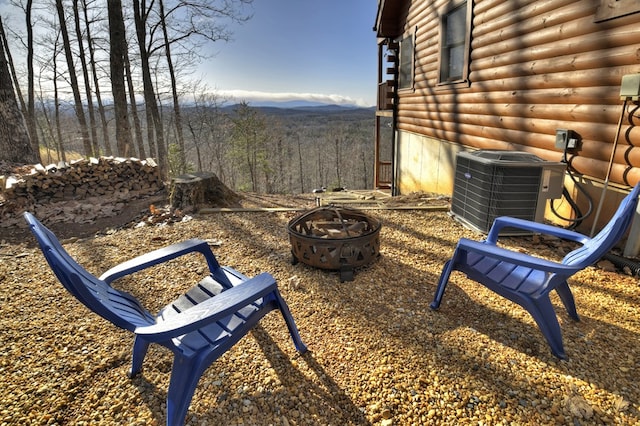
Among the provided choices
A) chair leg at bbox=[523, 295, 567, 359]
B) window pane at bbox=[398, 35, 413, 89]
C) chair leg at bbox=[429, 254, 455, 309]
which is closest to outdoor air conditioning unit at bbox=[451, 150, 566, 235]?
chair leg at bbox=[429, 254, 455, 309]

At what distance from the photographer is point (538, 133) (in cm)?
430

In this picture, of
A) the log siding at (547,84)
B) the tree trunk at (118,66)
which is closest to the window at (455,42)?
the log siding at (547,84)

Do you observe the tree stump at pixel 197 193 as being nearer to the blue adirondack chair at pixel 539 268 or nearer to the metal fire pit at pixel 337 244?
Answer: the metal fire pit at pixel 337 244

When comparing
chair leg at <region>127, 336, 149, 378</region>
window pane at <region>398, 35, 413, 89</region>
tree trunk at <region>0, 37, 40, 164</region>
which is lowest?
chair leg at <region>127, 336, 149, 378</region>

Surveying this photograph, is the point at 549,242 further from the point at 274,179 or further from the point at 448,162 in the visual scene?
the point at 274,179

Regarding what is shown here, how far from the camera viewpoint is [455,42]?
639 centimetres

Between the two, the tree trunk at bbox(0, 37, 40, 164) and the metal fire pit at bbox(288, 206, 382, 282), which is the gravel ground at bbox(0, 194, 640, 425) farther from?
the tree trunk at bbox(0, 37, 40, 164)

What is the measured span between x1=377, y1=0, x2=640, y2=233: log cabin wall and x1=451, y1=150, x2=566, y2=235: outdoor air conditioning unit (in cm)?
47

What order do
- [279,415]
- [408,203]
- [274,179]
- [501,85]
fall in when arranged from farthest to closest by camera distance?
1. [274,179]
2. [408,203]
3. [501,85]
4. [279,415]

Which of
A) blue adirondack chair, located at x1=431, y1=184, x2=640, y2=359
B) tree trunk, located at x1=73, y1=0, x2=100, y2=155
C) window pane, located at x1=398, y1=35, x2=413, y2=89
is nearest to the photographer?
blue adirondack chair, located at x1=431, y1=184, x2=640, y2=359

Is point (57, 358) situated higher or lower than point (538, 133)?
lower

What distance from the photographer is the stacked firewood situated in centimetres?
591

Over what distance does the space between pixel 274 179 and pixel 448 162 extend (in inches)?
1098

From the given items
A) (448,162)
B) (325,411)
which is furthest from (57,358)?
(448,162)
